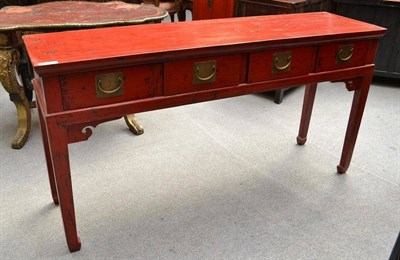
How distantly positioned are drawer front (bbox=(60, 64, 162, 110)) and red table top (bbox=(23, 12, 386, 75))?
0.18ft

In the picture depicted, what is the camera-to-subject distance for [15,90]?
7.55 ft

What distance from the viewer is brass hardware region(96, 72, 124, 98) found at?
51.5 inches

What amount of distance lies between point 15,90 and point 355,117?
74.5 inches

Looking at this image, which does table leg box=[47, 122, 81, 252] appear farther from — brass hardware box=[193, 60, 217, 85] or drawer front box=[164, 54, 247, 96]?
brass hardware box=[193, 60, 217, 85]

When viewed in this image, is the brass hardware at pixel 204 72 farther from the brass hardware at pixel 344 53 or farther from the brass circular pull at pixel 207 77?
the brass hardware at pixel 344 53

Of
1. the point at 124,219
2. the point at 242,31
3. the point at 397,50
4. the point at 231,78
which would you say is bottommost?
the point at 124,219

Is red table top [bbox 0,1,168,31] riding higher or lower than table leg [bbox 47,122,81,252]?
higher

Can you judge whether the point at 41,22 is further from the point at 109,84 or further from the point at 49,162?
the point at 109,84

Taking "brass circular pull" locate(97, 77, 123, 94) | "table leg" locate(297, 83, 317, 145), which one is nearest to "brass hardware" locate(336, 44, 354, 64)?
"table leg" locate(297, 83, 317, 145)

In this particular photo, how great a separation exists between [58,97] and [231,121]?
1.66 metres

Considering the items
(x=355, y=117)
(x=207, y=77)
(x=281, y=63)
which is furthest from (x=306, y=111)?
(x=207, y=77)

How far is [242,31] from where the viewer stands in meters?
1.65

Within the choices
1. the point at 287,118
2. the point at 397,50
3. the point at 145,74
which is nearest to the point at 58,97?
the point at 145,74

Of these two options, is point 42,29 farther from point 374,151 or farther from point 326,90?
point 326,90
